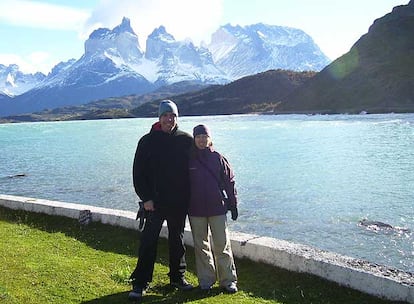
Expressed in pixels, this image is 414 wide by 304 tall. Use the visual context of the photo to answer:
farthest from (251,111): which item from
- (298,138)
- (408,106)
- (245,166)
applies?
(245,166)

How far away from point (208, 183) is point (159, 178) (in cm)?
76

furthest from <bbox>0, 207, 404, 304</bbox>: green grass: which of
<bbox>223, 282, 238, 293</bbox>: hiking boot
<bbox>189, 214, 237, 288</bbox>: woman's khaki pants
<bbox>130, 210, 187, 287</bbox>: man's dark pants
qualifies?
<bbox>130, 210, 187, 287</bbox>: man's dark pants

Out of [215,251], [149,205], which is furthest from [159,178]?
[215,251]

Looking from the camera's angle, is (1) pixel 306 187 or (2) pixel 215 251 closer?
(2) pixel 215 251

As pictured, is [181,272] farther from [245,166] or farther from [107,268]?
[245,166]

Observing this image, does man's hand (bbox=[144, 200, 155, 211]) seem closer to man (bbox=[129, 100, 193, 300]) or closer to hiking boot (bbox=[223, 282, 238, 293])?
man (bbox=[129, 100, 193, 300])

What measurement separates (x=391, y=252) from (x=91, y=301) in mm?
10469

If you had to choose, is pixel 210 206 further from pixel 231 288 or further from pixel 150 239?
pixel 231 288

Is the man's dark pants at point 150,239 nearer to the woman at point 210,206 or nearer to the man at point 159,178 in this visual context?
the man at point 159,178

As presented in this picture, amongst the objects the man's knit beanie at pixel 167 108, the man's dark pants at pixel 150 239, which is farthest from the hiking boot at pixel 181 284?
the man's knit beanie at pixel 167 108

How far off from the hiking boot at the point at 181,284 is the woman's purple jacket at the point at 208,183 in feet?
3.66

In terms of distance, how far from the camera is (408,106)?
11588 centimetres

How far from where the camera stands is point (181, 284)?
7.91 meters

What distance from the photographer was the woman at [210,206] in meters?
7.68
